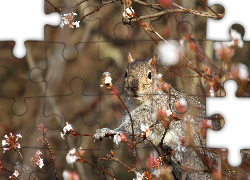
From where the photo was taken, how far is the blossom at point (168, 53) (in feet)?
6.78

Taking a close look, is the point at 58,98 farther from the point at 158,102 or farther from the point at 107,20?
the point at 158,102

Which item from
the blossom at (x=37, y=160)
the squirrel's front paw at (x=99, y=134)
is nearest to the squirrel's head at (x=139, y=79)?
the squirrel's front paw at (x=99, y=134)

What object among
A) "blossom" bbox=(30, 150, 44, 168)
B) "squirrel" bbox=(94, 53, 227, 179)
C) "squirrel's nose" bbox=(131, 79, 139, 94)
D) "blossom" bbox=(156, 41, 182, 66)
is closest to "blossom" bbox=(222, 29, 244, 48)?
"blossom" bbox=(156, 41, 182, 66)

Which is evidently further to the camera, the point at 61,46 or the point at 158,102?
the point at 158,102

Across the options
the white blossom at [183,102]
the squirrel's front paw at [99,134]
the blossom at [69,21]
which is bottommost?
the squirrel's front paw at [99,134]

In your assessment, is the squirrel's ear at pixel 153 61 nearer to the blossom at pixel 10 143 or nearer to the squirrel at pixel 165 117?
the squirrel at pixel 165 117

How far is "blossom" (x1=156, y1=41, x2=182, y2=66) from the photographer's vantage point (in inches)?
81.3

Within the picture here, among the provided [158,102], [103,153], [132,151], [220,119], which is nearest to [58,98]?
[103,153]

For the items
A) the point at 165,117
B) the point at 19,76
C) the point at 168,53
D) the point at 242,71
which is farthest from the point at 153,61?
the point at 19,76

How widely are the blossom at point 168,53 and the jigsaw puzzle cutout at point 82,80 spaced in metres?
0.06

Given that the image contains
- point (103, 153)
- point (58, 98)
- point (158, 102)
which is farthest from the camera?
point (158, 102)

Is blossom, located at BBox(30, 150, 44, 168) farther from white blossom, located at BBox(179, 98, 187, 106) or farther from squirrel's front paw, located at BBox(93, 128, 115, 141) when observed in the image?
white blossom, located at BBox(179, 98, 187, 106)

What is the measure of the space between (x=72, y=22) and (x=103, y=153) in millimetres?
1130

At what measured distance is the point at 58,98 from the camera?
2.28 metres
